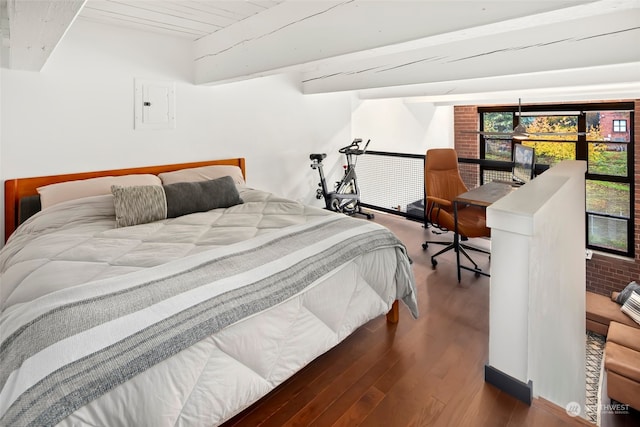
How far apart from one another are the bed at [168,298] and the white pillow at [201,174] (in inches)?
19.9

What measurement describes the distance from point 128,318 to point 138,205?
4.55ft

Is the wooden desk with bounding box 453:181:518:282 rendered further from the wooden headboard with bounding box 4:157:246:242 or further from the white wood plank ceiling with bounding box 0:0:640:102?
the wooden headboard with bounding box 4:157:246:242

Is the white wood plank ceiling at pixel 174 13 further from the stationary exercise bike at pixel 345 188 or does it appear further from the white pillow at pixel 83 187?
the stationary exercise bike at pixel 345 188

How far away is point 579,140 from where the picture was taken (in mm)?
Answer: 5789

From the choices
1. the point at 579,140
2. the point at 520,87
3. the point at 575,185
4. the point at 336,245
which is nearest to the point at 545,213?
the point at 336,245

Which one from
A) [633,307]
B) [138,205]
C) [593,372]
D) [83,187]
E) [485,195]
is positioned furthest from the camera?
[633,307]

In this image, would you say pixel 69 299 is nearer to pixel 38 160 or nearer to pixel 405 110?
pixel 38 160

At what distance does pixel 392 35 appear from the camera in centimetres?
173

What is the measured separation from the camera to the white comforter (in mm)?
1139

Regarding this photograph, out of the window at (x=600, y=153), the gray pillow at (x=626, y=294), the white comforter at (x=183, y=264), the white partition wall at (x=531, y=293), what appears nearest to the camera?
the white comforter at (x=183, y=264)

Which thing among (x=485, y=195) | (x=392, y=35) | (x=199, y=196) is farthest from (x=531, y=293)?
(x=199, y=196)

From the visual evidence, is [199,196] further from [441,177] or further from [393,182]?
[393,182]

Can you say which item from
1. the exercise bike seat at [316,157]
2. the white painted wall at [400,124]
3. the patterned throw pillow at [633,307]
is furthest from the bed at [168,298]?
the patterned throw pillow at [633,307]

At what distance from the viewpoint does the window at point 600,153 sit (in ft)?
17.7
